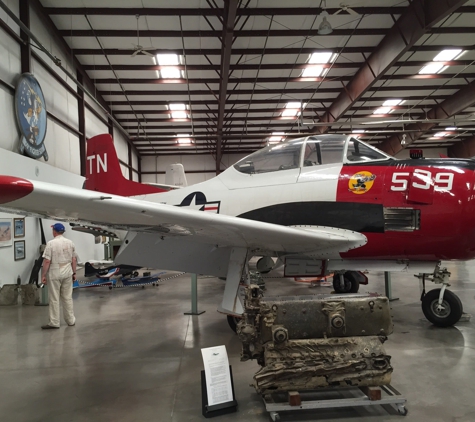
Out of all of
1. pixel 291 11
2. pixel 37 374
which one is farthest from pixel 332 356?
pixel 291 11

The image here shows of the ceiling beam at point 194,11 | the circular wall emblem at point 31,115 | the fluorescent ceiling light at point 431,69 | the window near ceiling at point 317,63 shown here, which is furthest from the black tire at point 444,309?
the fluorescent ceiling light at point 431,69

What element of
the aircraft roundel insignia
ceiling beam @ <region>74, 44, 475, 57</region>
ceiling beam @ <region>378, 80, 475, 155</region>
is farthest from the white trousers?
ceiling beam @ <region>378, 80, 475, 155</region>

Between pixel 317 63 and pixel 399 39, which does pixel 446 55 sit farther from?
pixel 317 63

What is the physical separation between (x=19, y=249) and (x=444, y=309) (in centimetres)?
867

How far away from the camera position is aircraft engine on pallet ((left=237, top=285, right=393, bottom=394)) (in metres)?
2.49

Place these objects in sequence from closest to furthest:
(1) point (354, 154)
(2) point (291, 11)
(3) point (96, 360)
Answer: (3) point (96, 360)
(1) point (354, 154)
(2) point (291, 11)

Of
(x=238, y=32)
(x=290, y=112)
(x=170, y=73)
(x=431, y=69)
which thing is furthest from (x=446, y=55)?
(x=170, y=73)

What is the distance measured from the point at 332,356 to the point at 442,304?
9.50 feet

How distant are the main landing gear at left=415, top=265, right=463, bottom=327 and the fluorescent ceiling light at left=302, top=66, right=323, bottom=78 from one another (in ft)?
32.8

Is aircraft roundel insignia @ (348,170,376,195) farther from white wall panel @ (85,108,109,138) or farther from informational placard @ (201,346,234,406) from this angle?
white wall panel @ (85,108,109,138)

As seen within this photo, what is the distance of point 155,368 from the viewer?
3.45m

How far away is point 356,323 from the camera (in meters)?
2.64

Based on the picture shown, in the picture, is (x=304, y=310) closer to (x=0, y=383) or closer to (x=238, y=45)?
(x=0, y=383)

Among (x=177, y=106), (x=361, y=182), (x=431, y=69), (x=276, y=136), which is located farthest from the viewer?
(x=276, y=136)
